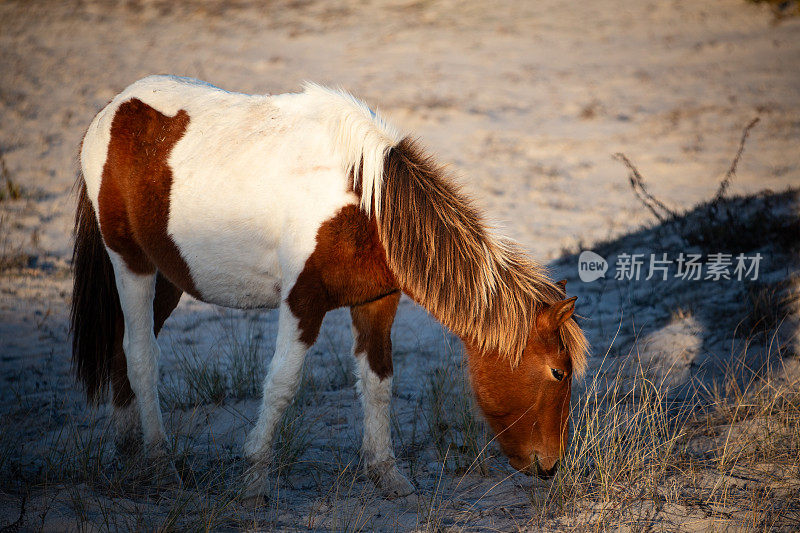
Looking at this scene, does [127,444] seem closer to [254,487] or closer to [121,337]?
[121,337]

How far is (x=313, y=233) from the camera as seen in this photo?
9.55 ft

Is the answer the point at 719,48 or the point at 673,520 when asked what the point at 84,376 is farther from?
the point at 719,48

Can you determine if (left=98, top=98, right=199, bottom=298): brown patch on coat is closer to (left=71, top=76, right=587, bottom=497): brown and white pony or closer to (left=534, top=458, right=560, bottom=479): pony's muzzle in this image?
(left=71, top=76, right=587, bottom=497): brown and white pony

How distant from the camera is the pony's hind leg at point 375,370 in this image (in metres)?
3.34

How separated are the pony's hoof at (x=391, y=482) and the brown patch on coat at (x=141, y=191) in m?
1.33

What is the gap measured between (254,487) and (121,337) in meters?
1.47

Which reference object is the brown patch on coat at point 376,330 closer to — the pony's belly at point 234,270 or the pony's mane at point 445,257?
the pony's mane at point 445,257

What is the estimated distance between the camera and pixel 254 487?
2992 millimetres

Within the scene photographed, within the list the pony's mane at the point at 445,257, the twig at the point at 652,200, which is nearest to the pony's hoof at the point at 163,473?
the pony's mane at the point at 445,257

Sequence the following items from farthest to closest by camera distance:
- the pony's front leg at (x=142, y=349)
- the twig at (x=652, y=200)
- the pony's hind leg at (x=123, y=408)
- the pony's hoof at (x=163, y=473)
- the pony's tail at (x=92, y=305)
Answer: the twig at (x=652, y=200) < the pony's tail at (x=92, y=305) < the pony's hind leg at (x=123, y=408) < the pony's front leg at (x=142, y=349) < the pony's hoof at (x=163, y=473)

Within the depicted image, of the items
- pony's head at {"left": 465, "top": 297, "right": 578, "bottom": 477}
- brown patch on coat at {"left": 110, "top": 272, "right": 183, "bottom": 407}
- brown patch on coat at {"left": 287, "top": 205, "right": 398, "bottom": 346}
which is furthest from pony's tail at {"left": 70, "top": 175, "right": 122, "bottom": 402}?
pony's head at {"left": 465, "top": 297, "right": 578, "bottom": 477}

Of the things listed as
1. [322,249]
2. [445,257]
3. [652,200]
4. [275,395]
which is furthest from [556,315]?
[652,200]

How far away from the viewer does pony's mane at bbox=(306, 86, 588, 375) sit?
2939mm

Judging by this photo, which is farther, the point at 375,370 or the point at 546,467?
the point at 375,370
